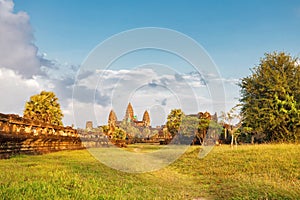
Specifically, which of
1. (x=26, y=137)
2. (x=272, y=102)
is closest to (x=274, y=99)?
(x=272, y=102)

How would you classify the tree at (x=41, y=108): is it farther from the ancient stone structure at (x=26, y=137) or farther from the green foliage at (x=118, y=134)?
the ancient stone structure at (x=26, y=137)

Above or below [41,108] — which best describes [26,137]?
below

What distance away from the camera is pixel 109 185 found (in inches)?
321

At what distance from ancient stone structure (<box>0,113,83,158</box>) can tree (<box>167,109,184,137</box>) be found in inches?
1585

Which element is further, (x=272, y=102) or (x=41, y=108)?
(x=41, y=108)

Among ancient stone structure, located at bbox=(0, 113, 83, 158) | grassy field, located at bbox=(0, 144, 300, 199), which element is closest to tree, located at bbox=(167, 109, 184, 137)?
ancient stone structure, located at bbox=(0, 113, 83, 158)

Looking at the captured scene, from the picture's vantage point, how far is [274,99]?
30281 millimetres

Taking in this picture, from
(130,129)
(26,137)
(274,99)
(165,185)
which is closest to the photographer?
(165,185)

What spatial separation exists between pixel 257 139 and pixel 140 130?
4419 cm

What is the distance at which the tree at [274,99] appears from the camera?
96.3 ft

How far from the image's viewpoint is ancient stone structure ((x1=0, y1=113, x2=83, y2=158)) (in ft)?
Answer: 45.7

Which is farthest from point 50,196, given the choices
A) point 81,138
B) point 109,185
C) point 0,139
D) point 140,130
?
point 140,130

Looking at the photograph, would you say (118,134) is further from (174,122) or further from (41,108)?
(41,108)

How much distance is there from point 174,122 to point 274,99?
35.2 meters
